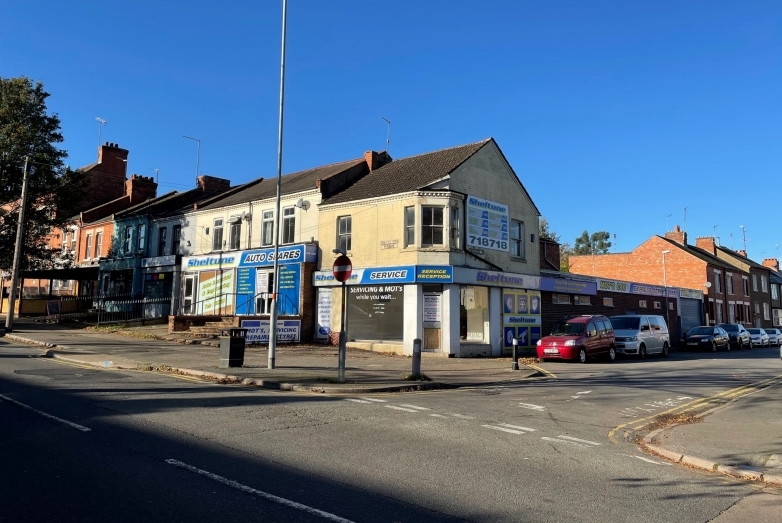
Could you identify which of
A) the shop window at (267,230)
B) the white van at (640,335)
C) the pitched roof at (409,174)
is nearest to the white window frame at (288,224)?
the shop window at (267,230)

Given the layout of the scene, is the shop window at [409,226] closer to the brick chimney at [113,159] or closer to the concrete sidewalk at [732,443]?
the concrete sidewalk at [732,443]

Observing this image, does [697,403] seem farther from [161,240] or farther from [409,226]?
[161,240]

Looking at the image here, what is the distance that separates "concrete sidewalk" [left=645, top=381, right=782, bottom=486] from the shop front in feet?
38.2

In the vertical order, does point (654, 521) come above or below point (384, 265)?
below

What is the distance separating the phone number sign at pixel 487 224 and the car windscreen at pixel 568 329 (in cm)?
452

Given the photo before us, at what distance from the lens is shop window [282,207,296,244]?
27203mm

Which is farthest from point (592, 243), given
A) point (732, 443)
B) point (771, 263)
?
point (732, 443)

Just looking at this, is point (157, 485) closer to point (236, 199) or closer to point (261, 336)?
point (261, 336)

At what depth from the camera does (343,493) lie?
542 centimetres

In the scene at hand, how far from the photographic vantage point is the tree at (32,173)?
92.7 ft

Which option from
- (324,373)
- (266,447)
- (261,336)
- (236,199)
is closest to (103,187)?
(236,199)

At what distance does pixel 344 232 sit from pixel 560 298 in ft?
38.6

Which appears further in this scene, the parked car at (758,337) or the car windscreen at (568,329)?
the parked car at (758,337)

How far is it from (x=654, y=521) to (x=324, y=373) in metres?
10.6
